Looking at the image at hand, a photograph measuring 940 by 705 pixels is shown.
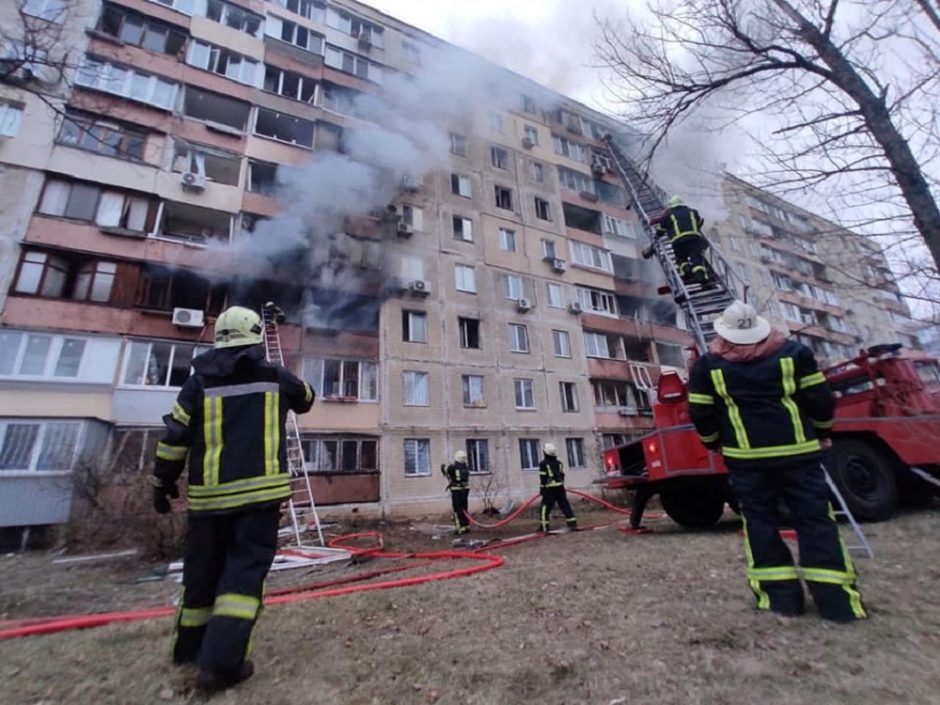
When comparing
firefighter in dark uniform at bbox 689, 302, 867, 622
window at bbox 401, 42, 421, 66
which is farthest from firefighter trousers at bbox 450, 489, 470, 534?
window at bbox 401, 42, 421, 66

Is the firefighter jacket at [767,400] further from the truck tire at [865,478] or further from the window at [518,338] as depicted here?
the window at [518,338]

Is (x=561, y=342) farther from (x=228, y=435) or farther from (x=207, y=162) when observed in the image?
(x=228, y=435)

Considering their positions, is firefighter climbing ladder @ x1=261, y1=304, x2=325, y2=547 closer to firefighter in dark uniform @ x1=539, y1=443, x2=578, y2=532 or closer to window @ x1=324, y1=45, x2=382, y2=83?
firefighter in dark uniform @ x1=539, y1=443, x2=578, y2=532

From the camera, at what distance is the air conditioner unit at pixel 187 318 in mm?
12719

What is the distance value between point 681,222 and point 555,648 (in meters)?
7.65

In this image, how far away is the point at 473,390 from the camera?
55.6ft

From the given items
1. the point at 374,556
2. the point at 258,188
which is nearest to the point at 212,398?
the point at 374,556

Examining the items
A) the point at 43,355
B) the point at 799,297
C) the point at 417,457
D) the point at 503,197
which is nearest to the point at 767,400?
the point at 417,457

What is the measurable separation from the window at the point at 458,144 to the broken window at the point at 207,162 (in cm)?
942

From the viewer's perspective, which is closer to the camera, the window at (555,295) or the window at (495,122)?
the window at (555,295)

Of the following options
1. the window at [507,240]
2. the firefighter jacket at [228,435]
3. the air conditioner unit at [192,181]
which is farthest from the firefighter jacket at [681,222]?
the air conditioner unit at [192,181]

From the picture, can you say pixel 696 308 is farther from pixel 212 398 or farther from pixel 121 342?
pixel 121 342

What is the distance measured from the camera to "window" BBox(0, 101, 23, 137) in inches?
496

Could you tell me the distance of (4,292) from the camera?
37.6ft
